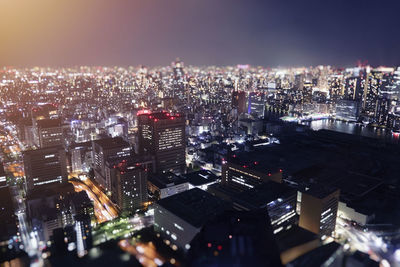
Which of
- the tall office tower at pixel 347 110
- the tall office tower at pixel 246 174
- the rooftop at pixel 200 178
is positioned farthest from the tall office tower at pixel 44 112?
the tall office tower at pixel 347 110

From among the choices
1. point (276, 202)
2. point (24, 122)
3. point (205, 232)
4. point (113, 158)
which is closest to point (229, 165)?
point (276, 202)

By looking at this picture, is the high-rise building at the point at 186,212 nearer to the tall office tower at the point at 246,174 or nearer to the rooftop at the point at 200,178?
the tall office tower at the point at 246,174

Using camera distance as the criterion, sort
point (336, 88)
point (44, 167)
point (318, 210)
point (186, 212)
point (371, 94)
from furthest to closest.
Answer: point (336, 88), point (371, 94), point (44, 167), point (318, 210), point (186, 212)

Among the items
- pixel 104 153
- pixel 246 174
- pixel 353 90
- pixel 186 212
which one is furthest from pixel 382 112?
pixel 186 212

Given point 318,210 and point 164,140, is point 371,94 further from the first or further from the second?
point 318,210

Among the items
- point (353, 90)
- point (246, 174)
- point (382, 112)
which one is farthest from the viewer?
point (353, 90)

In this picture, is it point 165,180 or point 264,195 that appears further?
point 165,180

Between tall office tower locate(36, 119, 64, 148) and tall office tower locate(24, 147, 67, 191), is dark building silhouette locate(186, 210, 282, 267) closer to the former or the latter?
tall office tower locate(24, 147, 67, 191)

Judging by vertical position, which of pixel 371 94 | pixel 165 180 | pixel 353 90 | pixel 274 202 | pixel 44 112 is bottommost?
pixel 165 180
